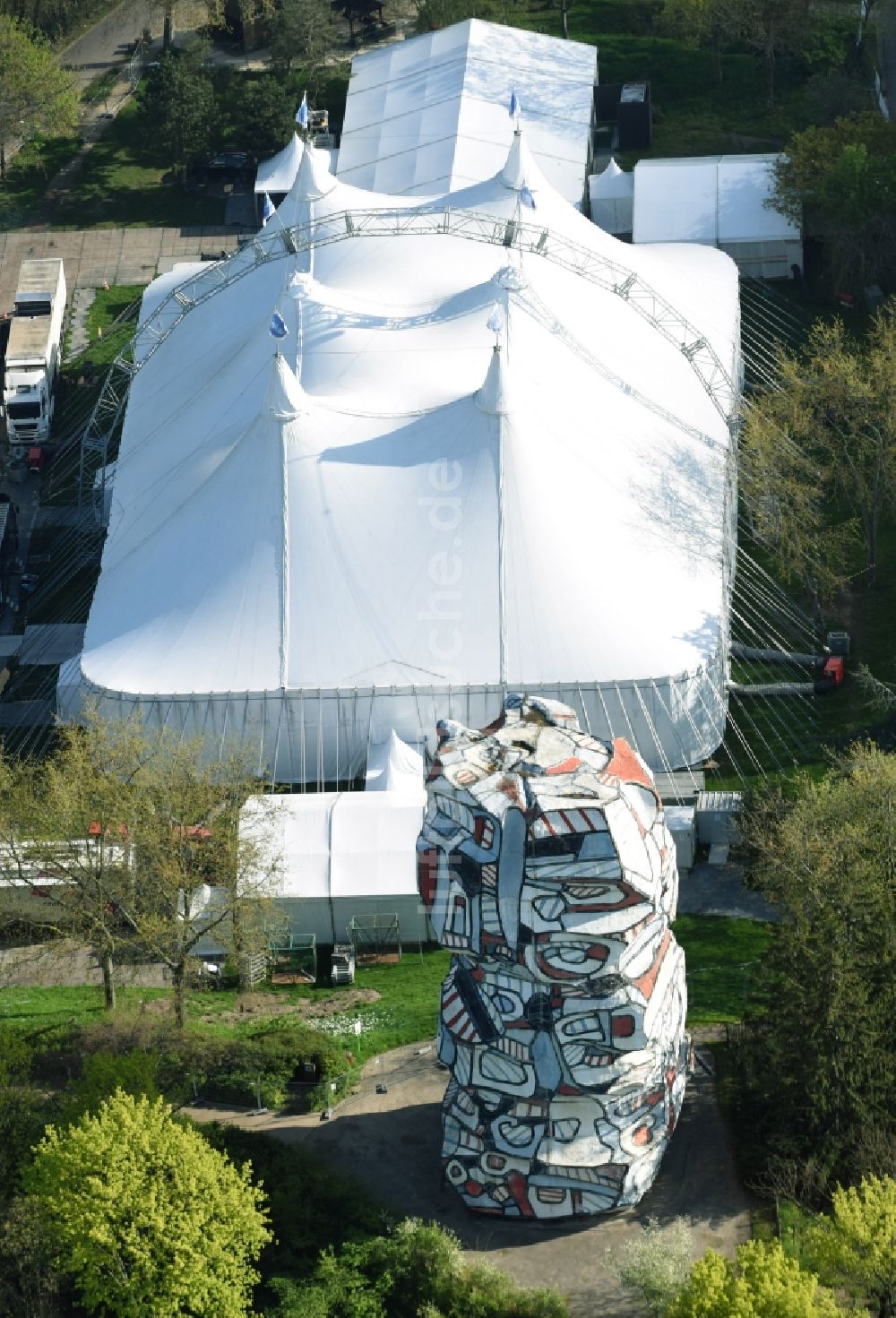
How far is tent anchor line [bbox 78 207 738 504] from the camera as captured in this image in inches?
3676

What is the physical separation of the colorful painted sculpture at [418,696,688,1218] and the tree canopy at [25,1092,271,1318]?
5794mm

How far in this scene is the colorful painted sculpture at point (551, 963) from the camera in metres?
57.7

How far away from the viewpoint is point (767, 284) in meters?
110

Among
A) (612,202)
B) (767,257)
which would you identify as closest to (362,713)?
(767,257)

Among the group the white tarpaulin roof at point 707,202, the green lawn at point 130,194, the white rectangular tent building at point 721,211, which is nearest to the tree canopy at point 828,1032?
the white rectangular tent building at point 721,211

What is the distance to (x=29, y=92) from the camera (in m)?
120

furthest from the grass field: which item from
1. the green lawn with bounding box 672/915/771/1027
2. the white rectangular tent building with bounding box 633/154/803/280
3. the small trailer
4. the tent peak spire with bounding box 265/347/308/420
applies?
the white rectangular tent building with bounding box 633/154/803/280

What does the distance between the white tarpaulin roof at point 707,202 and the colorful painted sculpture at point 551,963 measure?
5332 cm

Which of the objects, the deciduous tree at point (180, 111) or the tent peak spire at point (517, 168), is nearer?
the tent peak spire at point (517, 168)

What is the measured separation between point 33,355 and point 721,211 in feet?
97.1

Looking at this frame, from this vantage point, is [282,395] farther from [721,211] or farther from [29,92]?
[29,92]

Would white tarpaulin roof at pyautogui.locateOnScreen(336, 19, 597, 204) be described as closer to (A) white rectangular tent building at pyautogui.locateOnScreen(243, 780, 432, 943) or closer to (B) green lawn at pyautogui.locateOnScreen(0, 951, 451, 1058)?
(A) white rectangular tent building at pyautogui.locateOnScreen(243, 780, 432, 943)

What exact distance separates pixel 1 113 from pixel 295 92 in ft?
46.8

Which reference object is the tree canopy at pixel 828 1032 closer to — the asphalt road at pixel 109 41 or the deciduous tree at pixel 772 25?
the deciduous tree at pixel 772 25
